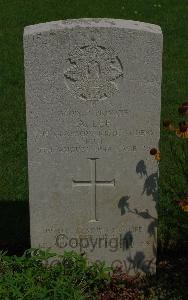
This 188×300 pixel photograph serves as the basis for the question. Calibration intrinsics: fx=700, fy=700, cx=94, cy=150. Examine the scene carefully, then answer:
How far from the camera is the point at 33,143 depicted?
457cm

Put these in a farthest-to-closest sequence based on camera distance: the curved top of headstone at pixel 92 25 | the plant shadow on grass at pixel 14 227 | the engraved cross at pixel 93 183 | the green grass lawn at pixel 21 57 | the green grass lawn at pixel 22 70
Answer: the green grass lawn at pixel 21 57, the green grass lawn at pixel 22 70, the plant shadow on grass at pixel 14 227, the engraved cross at pixel 93 183, the curved top of headstone at pixel 92 25

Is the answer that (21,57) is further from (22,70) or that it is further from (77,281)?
(77,281)

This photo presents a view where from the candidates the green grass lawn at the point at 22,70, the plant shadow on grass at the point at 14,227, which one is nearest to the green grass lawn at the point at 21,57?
the green grass lawn at the point at 22,70

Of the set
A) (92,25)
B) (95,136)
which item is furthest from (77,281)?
(92,25)

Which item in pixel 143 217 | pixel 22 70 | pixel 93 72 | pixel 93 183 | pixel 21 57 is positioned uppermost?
pixel 21 57

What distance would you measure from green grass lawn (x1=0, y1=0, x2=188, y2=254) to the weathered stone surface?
28.7 inches

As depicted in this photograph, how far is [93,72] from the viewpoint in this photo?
14.4ft

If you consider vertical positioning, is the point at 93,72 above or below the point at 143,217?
above

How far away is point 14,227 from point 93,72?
6.05 ft

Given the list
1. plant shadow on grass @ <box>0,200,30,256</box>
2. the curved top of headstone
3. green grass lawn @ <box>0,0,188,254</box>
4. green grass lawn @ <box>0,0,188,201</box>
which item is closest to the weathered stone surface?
the curved top of headstone

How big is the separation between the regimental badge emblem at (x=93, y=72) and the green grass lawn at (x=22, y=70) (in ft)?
3.59

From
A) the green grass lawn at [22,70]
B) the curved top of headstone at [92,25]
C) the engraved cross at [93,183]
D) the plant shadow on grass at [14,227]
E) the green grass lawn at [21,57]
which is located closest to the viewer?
the curved top of headstone at [92,25]

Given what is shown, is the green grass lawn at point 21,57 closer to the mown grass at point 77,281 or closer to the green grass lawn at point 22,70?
the green grass lawn at point 22,70

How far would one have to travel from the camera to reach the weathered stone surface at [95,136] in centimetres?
431
